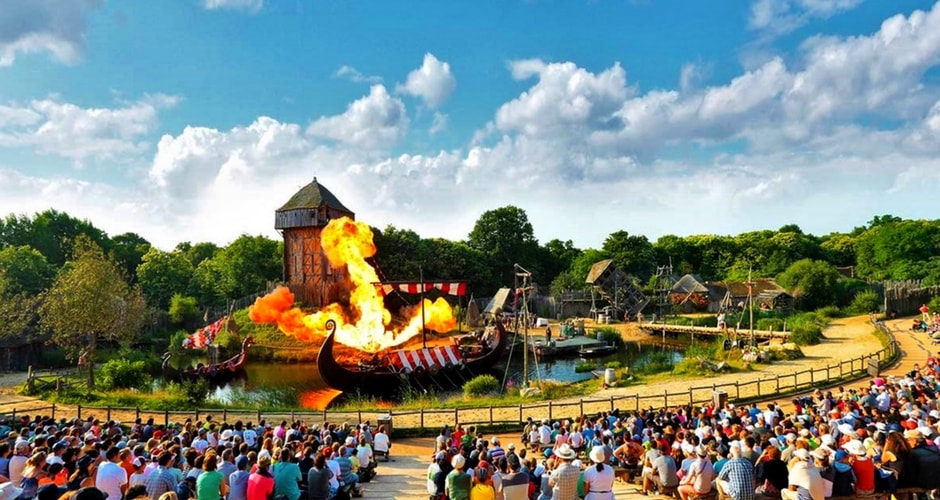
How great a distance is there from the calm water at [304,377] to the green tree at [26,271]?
18.9 m

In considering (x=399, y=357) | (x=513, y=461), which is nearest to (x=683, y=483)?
(x=513, y=461)

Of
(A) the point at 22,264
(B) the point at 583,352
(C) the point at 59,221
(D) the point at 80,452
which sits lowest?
(B) the point at 583,352

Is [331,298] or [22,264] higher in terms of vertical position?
[22,264]

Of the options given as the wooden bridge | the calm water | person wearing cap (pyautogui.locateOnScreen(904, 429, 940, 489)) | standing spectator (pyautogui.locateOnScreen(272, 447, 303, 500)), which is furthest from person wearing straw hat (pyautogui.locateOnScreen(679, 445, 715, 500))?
the wooden bridge

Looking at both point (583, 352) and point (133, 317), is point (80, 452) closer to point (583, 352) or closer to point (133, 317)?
point (133, 317)

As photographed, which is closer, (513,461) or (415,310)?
(513,461)

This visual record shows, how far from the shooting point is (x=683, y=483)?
8.93 m

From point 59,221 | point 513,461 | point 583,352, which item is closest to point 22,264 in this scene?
point 59,221

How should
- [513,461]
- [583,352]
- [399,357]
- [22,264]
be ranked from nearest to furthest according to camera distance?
[513,461] < [399,357] < [583,352] < [22,264]

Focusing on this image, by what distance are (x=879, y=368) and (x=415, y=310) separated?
29122 mm

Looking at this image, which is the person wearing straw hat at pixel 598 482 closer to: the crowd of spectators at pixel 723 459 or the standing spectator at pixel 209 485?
the crowd of spectators at pixel 723 459

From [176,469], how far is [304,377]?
83.8ft

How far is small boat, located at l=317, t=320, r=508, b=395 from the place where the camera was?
2594 centimetres

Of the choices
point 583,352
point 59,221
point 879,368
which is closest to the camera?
point 879,368
